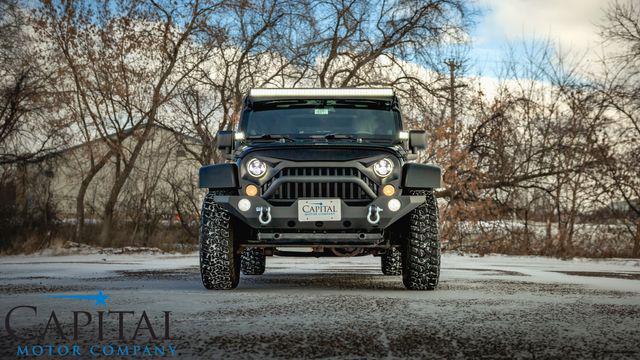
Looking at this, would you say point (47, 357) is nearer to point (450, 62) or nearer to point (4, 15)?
point (4, 15)

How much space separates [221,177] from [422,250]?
79.2 inches

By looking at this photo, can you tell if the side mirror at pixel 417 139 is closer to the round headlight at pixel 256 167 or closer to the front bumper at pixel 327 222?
the front bumper at pixel 327 222

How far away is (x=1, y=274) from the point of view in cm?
977

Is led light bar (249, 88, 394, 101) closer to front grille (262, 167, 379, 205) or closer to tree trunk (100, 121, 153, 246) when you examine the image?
front grille (262, 167, 379, 205)

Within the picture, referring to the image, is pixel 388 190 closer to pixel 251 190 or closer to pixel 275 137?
pixel 251 190

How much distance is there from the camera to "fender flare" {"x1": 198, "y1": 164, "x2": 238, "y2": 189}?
6578 mm

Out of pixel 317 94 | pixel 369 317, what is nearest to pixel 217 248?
pixel 317 94

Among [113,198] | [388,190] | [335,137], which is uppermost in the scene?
[113,198]

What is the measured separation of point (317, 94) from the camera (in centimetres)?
791

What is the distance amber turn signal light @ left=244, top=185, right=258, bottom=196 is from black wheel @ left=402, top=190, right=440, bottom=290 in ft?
4.80

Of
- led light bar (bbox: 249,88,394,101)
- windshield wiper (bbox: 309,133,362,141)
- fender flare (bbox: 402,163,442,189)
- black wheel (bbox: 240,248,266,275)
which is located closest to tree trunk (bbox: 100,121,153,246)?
black wheel (bbox: 240,248,266,275)

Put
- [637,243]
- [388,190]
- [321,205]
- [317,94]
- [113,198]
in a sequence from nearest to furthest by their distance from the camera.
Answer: [321,205]
[388,190]
[317,94]
[637,243]
[113,198]

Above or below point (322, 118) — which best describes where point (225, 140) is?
below

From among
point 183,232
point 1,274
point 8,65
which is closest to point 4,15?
point 8,65
